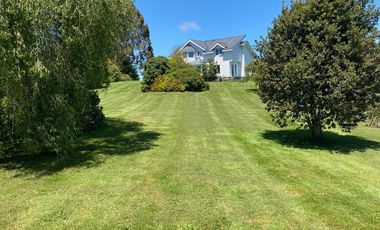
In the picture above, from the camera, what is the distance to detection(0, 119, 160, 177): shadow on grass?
965cm

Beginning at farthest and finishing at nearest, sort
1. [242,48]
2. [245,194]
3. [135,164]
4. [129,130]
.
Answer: [242,48] < [129,130] < [135,164] < [245,194]

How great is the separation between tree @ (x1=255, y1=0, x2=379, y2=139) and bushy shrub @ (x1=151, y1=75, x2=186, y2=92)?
21.1 m

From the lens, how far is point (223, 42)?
5628 centimetres

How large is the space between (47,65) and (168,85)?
24.1 m

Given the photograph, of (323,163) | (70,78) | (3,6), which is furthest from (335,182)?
(3,6)

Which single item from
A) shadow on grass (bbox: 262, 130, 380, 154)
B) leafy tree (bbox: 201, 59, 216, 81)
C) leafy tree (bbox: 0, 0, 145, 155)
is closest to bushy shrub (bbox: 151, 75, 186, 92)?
leafy tree (bbox: 201, 59, 216, 81)

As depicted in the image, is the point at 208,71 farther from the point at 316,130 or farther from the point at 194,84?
the point at 316,130

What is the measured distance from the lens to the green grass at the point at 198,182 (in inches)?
249

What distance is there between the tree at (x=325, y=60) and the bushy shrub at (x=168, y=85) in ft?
69.2

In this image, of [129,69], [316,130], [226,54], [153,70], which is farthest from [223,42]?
[316,130]

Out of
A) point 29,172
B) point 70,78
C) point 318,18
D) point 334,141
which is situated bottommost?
point 334,141

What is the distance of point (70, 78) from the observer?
1020cm

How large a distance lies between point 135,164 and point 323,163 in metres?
5.42

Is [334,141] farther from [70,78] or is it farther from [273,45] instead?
[70,78]
